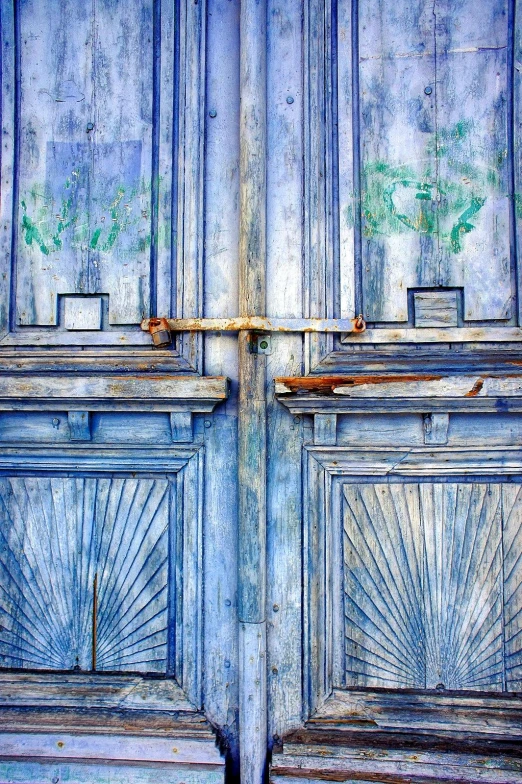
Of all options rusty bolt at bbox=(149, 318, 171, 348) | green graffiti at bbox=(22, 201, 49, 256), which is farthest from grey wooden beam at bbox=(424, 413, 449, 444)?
green graffiti at bbox=(22, 201, 49, 256)

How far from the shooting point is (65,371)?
1597 millimetres

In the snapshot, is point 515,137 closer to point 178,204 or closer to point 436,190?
point 436,190

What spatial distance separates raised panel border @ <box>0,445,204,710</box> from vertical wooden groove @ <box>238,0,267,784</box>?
14 centimetres

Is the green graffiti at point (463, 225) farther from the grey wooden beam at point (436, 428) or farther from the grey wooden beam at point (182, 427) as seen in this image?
the grey wooden beam at point (182, 427)

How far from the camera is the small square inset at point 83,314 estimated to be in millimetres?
1618

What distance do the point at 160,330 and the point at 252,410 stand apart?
1.17 feet

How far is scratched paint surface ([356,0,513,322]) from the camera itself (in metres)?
1.55

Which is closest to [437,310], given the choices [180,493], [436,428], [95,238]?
[436,428]

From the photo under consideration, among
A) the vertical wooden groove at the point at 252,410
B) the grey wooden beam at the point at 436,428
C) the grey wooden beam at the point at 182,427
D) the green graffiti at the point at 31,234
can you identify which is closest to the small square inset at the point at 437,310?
the grey wooden beam at the point at 436,428

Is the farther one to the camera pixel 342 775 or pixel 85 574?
pixel 85 574

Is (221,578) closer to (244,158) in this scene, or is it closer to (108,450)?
(108,450)

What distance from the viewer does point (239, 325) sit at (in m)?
1.50

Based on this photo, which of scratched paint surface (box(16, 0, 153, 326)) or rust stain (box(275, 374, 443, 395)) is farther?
scratched paint surface (box(16, 0, 153, 326))

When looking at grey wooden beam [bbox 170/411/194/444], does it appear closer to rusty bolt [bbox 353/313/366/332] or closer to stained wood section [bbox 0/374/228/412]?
stained wood section [bbox 0/374/228/412]
